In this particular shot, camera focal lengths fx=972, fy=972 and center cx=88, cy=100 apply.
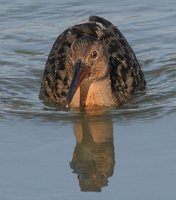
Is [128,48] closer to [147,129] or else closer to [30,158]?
[147,129]

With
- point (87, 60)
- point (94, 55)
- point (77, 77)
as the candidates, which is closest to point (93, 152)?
point (77, 77)

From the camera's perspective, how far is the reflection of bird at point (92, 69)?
37.5 ft

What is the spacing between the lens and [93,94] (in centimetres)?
1198

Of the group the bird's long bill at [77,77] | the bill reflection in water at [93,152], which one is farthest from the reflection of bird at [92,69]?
the bill reflection in water at [93,152]

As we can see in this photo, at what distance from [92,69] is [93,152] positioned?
57.2 inches

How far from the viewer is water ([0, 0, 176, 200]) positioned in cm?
935

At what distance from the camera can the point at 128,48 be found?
13.2m

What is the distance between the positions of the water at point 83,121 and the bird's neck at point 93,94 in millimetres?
174

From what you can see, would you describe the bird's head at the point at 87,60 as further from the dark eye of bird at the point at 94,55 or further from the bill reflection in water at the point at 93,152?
the bill reflection in water at the point at 93,152

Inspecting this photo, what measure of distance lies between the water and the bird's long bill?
1.48 ft

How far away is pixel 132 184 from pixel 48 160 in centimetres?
109

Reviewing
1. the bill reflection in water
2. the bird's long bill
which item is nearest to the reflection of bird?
the bird's long bill

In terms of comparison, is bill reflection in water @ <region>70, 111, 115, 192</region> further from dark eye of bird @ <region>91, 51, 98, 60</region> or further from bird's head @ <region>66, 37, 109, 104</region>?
dark eye of bird @ <region>91, 51, 98, 60</region>

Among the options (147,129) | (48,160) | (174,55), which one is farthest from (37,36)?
(48,160)
